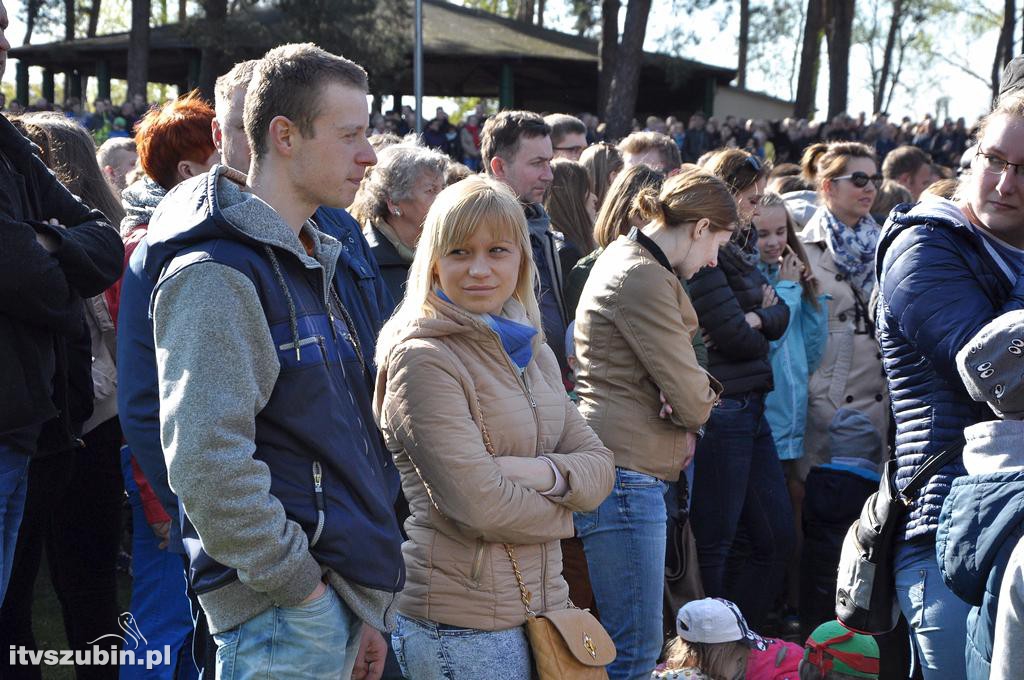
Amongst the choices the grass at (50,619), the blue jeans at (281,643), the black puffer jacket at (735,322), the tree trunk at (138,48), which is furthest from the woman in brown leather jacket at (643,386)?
the tree trunk at (138,48)

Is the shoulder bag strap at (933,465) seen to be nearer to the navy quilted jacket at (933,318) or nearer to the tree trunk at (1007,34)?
the navy quilted jacket at (933,318)

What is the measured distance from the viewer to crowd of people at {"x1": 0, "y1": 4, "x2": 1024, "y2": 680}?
228cm

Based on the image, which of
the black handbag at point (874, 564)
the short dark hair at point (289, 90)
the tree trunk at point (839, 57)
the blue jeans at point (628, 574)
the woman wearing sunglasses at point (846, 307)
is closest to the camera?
the short dark hair at point (289, 90)

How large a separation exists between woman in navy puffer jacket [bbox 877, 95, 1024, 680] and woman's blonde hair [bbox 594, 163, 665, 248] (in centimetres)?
168

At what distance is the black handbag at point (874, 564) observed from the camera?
2.80 metres

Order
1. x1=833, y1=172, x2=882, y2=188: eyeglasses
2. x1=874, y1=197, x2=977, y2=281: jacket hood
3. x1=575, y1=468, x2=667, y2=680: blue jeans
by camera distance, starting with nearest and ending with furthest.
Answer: x1=874, y1=197, x2=977, y2=281: jacket hood < x1=575, y1=468, x2=667, y2=680: blue jeans < x1=833, y1=172, x2=882, y2=188: eyeglasses

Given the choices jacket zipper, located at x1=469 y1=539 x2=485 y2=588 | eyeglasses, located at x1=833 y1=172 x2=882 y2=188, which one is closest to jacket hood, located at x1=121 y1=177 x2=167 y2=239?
jacket zipper, located at x1=469 y1=539 x2=485 y2=588

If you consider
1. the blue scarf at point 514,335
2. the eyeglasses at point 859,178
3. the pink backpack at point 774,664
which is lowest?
the pink backpack at point 774,664

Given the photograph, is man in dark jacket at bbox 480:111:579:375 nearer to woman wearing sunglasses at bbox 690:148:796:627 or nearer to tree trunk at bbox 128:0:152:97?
woman wearing sunglasses at bbox 690:148:796:627

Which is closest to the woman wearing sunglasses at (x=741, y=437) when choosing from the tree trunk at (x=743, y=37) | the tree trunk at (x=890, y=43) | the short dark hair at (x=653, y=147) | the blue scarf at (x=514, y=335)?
the short dark hair at (x=653, y=147)

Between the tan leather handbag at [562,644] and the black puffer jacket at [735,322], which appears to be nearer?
the tan leather handbag at [562,644]

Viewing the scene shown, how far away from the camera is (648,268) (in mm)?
3893

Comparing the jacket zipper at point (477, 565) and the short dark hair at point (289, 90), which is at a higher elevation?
the short dark hair at point (289, 90)

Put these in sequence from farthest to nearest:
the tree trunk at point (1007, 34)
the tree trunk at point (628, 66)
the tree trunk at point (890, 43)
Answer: the tree trunk at point (890, 43) → the tree trunk at point (1007, 34) → the tree trunk at point (628, 66)
